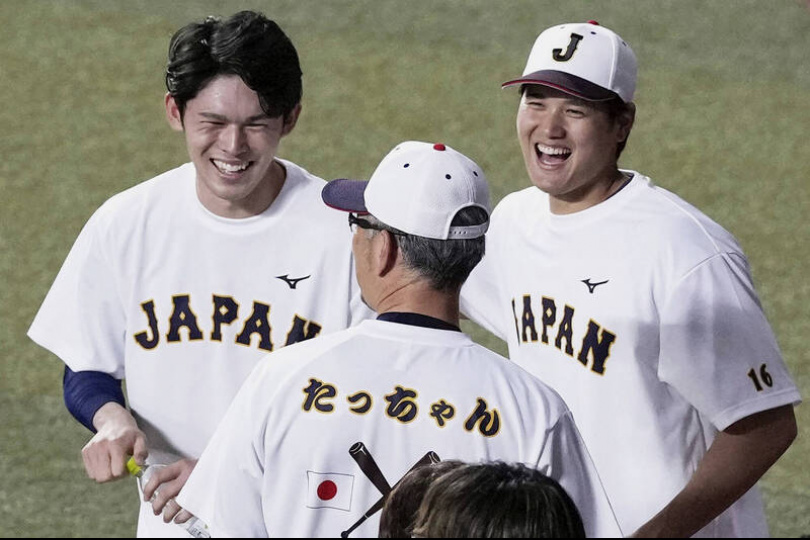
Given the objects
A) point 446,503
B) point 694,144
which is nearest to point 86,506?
point 446,503

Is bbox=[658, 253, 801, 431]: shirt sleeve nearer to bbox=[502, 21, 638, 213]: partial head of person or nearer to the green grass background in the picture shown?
bbox=[502, 21, 638, 213]: partial head of person

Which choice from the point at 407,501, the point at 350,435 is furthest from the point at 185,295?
the point at 407,501

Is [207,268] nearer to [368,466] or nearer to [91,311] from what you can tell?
[91,311]

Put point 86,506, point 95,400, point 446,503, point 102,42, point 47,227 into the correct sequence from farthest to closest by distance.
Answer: point 102,42 → point 47,227 → point 86,506 → point 95,400 → point 446,503

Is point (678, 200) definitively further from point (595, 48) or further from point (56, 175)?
point (56, 175)

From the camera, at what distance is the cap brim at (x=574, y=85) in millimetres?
3791

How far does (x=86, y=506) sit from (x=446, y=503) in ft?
14.9

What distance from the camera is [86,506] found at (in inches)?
256

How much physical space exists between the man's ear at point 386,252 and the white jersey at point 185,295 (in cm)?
69

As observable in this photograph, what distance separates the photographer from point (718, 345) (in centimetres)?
355

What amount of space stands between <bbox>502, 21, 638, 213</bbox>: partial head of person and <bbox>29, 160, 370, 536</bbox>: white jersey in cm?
57

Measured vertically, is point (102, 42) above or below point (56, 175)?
above

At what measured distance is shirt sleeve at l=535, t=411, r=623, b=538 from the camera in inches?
114

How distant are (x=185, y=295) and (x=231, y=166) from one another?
1.18ft
